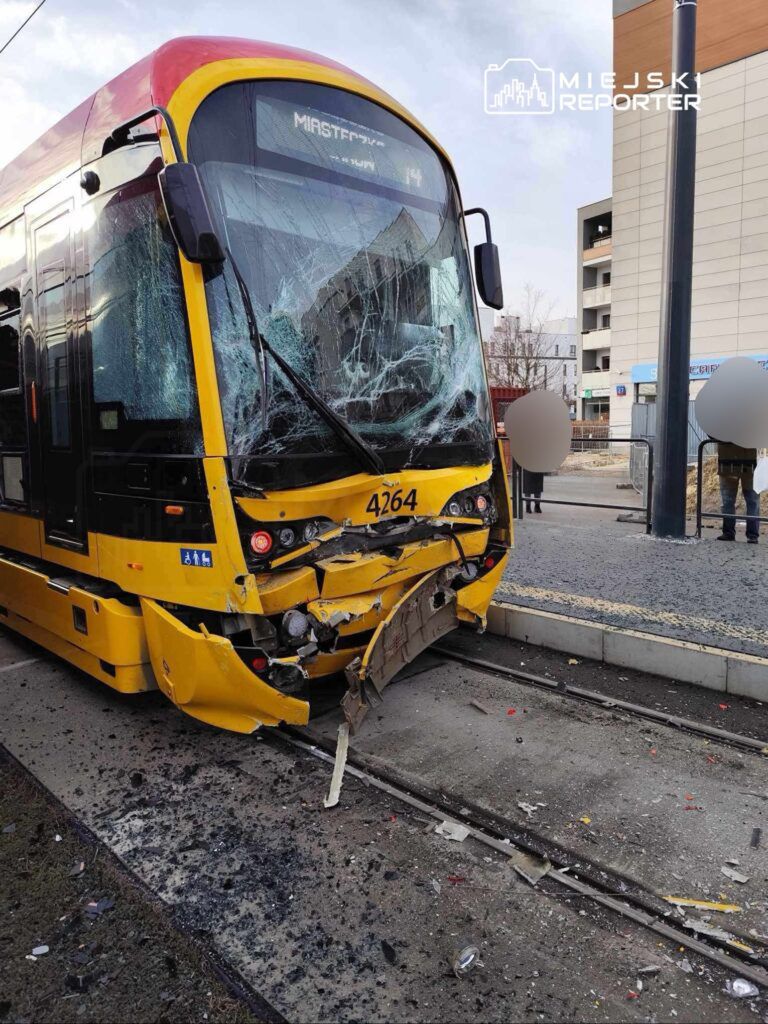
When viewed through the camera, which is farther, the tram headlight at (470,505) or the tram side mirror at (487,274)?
the tram side mirror at (487,274)

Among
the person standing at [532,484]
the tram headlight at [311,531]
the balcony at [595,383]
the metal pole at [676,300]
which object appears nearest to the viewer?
the tram headlight at [311,531]

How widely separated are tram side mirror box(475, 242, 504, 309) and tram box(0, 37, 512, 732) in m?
0.23

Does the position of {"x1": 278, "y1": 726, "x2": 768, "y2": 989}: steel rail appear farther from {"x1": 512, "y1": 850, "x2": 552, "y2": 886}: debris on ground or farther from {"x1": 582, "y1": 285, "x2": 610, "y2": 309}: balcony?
{"x1": 582, "y1": 285, "x2": 610, "y2": 309}: balcony

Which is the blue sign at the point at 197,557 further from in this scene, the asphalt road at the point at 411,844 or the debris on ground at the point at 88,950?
the debris on ground at the point at 88,950

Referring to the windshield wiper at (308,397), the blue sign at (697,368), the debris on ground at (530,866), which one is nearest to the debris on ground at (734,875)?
the debris on ground at (530,866)

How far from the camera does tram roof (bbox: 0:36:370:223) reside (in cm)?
374

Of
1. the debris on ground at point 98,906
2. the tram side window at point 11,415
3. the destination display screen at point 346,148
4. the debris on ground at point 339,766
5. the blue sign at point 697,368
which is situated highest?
the blue sign at point 697,368

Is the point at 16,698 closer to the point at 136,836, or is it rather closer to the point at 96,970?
the point at 136,836

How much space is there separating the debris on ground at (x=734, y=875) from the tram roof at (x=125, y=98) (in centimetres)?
445

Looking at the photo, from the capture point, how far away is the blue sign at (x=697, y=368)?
1167 inches

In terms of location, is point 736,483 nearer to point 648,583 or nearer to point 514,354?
point 648,583

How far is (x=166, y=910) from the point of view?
280 centimetres

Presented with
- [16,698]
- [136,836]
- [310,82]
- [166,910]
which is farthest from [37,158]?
[166,910]

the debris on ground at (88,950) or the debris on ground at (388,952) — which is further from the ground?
the debris on ground at (388,952)
